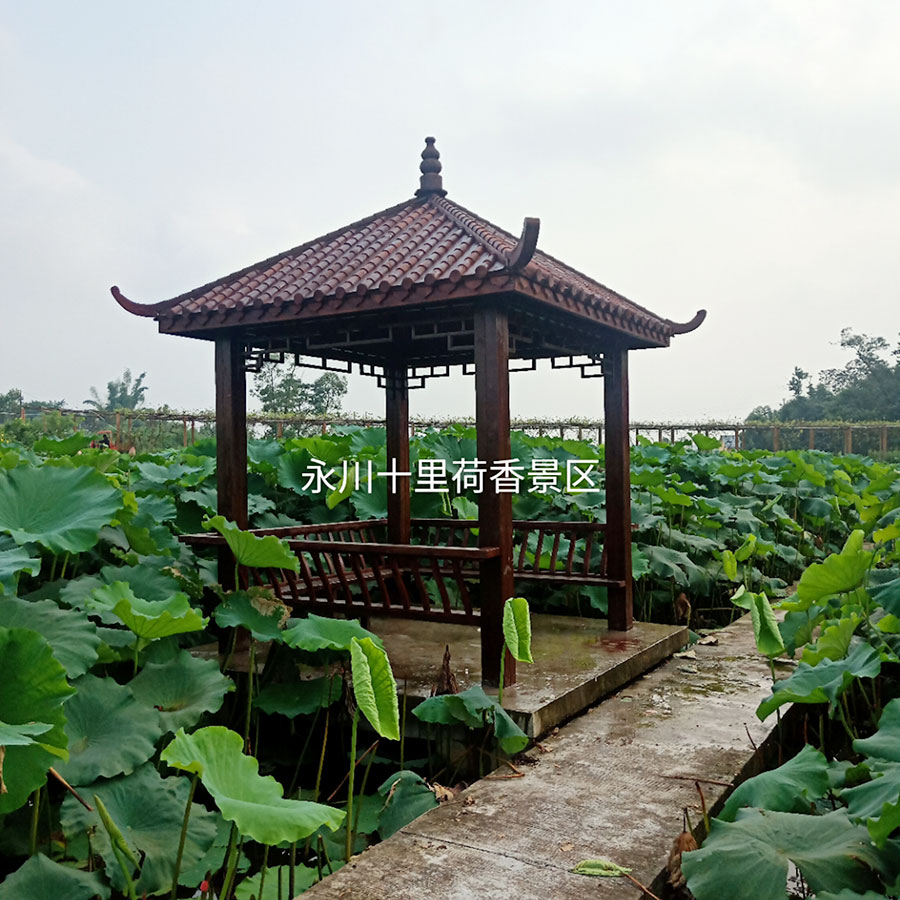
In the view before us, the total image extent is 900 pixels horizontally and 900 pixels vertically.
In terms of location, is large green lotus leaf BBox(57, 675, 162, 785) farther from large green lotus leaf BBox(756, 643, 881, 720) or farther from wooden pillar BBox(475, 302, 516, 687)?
large green lotus leaf BBox(756, 643, 881, 720)

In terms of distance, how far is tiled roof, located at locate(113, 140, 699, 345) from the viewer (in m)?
3.58

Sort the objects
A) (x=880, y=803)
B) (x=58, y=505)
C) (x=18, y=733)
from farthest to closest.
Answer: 1. (x=58, y=505)
2. (x=880, y=803)
3. (x=18, y=733)

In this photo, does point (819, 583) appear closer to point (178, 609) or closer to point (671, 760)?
point (671, 760)

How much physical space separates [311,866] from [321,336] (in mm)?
2657

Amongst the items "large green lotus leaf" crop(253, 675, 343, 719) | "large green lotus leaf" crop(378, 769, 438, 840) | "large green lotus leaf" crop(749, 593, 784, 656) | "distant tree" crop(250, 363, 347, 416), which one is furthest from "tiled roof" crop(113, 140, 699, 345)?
"distant tree" crop(250, 363, 347, 416)

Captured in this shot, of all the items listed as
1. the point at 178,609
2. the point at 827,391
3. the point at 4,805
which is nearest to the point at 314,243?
the point at 178,609

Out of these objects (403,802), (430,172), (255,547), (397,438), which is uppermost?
(430,172)

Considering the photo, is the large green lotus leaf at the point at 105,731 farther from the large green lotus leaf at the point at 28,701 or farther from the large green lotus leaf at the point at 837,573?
the large green lotus leaf at the point at 837,573

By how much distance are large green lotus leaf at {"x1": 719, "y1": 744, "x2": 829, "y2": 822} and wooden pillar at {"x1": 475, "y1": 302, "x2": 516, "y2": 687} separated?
1530 millimetres

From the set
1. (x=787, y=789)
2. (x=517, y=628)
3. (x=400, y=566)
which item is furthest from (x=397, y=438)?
(x=787, y=789)

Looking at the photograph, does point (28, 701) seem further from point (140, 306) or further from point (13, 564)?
point (140, 306)

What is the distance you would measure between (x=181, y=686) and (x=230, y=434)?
1.82 meters

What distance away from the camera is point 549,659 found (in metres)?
4.23

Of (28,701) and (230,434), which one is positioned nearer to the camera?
(28,701)
